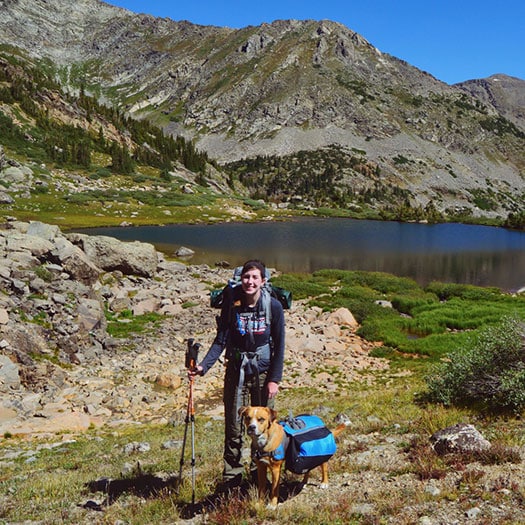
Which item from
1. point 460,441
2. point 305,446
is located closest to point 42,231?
point 305,446

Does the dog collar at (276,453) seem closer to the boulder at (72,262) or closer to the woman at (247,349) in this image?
the woman at (247,349)

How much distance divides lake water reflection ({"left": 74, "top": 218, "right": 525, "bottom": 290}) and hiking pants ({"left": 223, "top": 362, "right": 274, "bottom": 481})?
4020 centimetres

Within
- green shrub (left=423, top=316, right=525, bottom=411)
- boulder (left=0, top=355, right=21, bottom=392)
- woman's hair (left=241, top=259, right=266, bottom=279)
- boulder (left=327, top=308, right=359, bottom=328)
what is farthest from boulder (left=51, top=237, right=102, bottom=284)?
woman's hair (left=241, top=259, right=266, bottom=279)

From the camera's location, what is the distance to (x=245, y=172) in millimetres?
195125

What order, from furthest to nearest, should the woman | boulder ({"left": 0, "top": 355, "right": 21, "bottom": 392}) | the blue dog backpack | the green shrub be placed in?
boulder ({"left": 0, "top": 355, "right": 21, "bottom": 392}), the green shrub, the woman, the blue dog backpack

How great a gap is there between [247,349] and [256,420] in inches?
42.3

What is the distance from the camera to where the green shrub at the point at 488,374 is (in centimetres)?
889

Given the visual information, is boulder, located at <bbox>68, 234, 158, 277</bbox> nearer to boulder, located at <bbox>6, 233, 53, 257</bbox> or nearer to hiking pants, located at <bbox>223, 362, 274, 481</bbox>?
boulder, located at <bbox>6, 233, 53, 257</bbox>

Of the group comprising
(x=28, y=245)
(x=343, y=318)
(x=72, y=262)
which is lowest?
(x=343, y=318)

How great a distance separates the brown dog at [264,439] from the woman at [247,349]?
59 centimetres

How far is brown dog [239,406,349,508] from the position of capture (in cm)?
509

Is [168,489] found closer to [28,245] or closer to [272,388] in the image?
[272,388]

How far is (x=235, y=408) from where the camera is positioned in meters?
6.06

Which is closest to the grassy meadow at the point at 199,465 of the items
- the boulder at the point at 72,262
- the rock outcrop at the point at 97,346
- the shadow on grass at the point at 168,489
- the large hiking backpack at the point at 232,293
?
the shadow on grass at the point at 168,489
